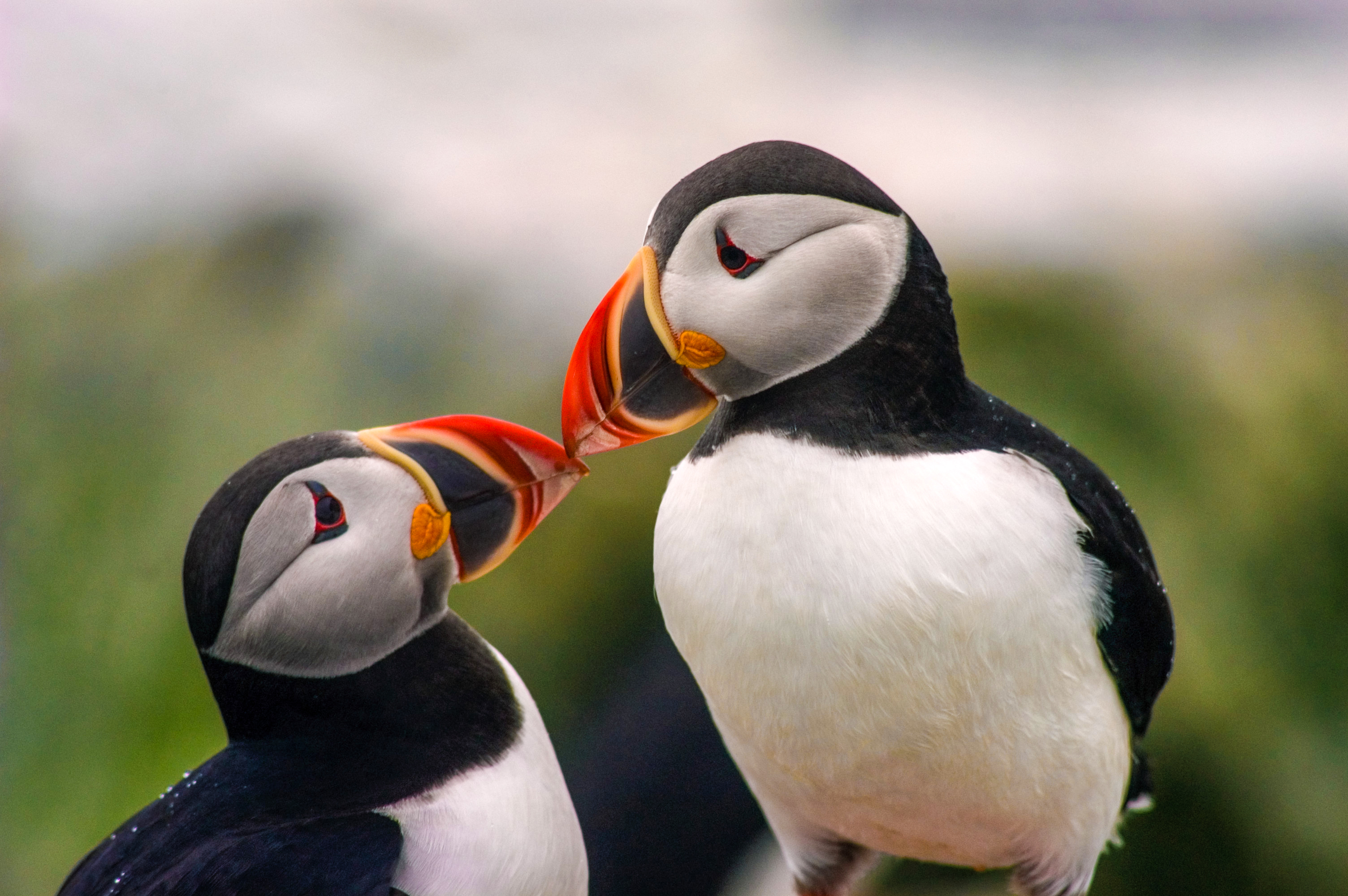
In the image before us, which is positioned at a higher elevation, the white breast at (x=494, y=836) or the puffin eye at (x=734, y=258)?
the puffin eye at (x=734, y=258)

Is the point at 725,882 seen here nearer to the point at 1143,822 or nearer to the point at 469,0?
the point at 1143,822

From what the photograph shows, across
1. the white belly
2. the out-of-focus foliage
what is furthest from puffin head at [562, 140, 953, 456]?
the out-of-focus foliage

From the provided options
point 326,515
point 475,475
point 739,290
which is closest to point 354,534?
point 326,515

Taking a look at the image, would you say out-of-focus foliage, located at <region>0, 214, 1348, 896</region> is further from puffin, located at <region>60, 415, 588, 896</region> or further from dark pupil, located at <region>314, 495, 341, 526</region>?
dark pupil, located at <region>314, 495, 341, 526</region>

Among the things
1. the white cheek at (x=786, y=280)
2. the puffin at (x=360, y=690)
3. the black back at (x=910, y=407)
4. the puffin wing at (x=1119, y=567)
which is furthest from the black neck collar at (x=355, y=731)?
the puffin wing at (x=1119, y=567)

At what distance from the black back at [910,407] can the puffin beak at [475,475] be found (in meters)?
0.21

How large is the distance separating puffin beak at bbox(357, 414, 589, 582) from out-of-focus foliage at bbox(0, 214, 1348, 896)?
4.79ft

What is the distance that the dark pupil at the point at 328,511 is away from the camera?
4.58 ft

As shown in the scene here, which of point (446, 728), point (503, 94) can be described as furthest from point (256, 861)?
point (503, 94)

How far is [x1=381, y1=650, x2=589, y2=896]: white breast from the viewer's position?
137cm

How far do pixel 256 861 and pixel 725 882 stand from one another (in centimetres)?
149

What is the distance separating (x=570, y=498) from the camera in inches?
118

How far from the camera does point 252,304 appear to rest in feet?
11.9

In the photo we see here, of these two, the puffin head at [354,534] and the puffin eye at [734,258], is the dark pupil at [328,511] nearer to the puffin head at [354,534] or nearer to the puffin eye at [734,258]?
the puffin head at [354,534]
